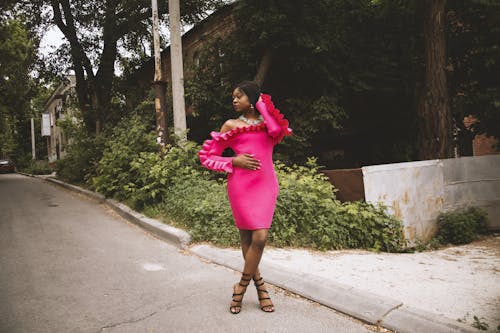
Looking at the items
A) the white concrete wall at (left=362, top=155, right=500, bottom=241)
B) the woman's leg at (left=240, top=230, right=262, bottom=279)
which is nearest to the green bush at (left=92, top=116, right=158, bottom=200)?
the white concrete wall at (left=362, top=155, right=500, bottom=241)

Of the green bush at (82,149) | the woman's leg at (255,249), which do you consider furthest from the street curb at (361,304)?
the green bush at (82,149)

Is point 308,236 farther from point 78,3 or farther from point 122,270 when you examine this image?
point 78,3

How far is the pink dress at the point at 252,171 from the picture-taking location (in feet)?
10.2

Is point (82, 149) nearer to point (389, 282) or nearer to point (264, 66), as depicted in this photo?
point (264, 66)

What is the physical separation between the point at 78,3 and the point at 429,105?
15.2 meters

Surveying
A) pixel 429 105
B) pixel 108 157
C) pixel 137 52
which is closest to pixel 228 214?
pixel 108 157

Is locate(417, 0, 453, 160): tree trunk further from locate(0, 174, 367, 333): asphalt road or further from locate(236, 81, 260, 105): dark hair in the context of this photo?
locate(236, 81, 260, 105): dark hair

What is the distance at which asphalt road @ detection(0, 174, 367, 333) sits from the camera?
9.92ft

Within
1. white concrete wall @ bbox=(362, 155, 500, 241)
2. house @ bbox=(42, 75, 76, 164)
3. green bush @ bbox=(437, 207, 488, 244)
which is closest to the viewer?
white concrete wall @ bbox=(362, 155, 500, 241)

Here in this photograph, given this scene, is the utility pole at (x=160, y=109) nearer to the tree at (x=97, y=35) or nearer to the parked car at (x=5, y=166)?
the tree at (x=97, y=35)

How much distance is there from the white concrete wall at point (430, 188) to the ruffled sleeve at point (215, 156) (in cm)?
444

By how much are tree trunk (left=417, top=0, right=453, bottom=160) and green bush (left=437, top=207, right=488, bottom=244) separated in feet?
7.47

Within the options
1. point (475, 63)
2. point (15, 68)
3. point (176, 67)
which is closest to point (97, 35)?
point (15, 68)

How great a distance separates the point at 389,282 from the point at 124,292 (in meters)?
2.79
